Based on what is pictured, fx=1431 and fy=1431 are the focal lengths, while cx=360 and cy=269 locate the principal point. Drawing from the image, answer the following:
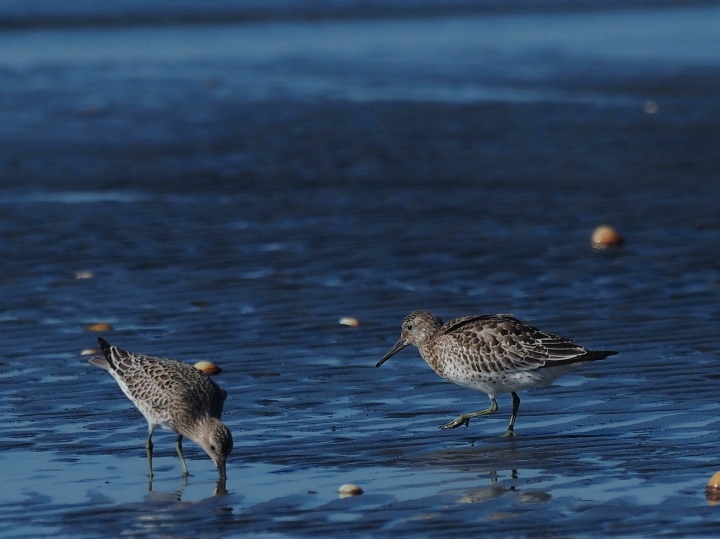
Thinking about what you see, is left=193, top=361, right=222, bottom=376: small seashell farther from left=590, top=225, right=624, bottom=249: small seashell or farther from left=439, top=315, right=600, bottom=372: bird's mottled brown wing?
left=590, top=225, right=624, bottom=249: small seashell

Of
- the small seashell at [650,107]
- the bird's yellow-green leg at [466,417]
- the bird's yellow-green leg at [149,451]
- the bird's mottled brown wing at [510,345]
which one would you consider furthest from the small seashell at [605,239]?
the small seashell at [650,107]

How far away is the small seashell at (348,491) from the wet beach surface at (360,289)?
10 centimetres

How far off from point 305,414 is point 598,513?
270 cm

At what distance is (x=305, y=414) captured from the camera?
9.25 metres

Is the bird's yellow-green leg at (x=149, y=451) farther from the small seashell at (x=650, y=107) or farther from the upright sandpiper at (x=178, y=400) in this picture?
the small seashell at (x=650, y=107)

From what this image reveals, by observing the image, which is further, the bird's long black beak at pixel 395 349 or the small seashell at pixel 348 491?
the bird's long black beak at pixel 395 349

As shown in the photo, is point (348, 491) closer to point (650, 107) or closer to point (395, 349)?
point (395, 349)

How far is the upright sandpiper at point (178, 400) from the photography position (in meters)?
7.91

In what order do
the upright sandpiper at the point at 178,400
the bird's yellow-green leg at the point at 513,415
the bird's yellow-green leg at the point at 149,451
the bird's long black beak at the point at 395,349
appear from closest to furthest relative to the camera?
1. the upright sandpiper at the point at 178,400
2. the bird's yellow-green leg at the point at 149,451
3. the bird's yellow-green leg at the point at 513,415
4. the bird's long black beak at the point at 395,349

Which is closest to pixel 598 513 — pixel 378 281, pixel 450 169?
pixel 378 281

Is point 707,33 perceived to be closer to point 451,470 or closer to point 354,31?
point 354,31

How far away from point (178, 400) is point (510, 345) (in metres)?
2.25

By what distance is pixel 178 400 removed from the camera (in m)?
8.24

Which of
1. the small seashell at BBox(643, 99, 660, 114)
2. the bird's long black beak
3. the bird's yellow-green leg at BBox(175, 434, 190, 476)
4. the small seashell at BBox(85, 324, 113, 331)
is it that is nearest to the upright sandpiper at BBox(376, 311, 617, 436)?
the bird's long black beak
